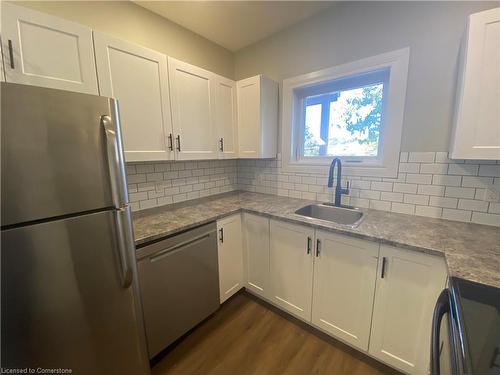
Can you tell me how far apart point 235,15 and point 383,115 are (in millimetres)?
1543

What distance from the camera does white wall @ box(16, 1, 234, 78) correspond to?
4.43 ft

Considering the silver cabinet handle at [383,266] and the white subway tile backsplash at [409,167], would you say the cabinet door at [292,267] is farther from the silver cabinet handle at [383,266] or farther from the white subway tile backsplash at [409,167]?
the white subway tile backsplash at [409,167]

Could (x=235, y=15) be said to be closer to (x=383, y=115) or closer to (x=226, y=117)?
(x=226, y=117)

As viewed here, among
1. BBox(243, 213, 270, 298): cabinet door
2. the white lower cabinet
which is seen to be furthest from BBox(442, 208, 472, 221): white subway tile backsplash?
BBox(243, 213, 270, 298): cabinet door

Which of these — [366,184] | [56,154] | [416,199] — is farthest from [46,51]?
[416,199]

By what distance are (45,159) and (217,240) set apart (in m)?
1.19

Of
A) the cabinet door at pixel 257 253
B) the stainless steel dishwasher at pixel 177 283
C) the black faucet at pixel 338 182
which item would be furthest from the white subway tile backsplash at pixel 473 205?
the stainless steel dishwasher at pixel 177 283

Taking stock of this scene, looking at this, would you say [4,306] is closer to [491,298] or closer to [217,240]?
[217,240]

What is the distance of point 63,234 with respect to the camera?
0.79 meters

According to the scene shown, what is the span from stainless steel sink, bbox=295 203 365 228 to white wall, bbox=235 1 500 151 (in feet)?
2.01

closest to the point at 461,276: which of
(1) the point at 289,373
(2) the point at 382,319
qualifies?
(2) the point at 382,319

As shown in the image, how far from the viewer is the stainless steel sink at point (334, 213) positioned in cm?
172

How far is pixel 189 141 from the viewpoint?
180cm

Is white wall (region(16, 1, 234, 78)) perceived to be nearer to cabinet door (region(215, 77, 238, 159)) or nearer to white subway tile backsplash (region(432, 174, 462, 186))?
cabinet door (region(215, 77, 238, 159))
